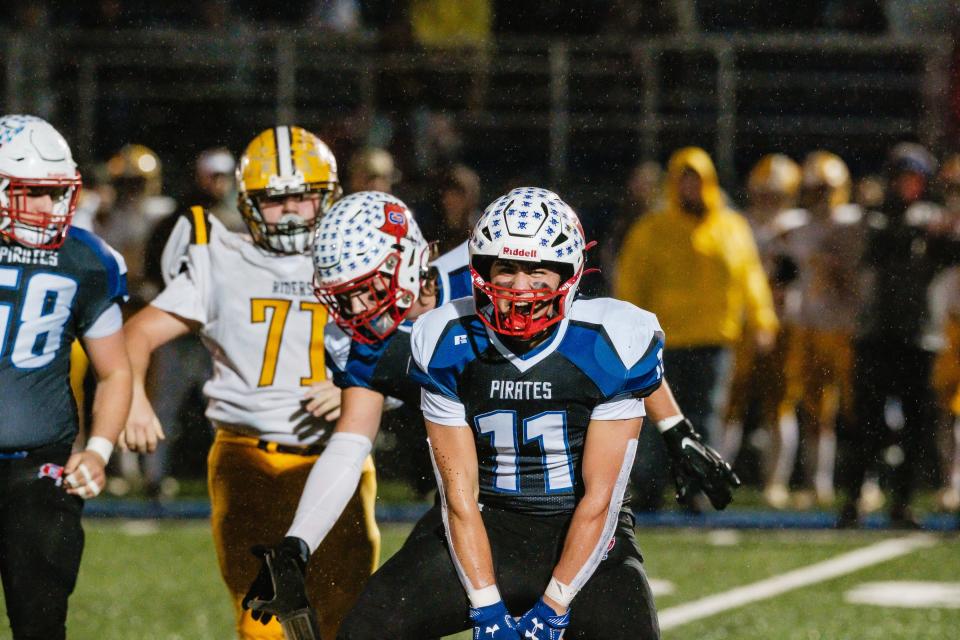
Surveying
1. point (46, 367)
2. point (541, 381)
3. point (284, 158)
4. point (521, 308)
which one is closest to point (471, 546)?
point (541, 381)

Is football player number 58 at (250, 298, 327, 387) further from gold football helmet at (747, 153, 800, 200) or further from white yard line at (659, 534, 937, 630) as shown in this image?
gold football helmet at (747, 153, 800, 200)

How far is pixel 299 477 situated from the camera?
14.9 feet

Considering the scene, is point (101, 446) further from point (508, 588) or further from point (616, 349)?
point (616, 349)

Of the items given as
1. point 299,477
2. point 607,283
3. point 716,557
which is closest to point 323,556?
point 299,477

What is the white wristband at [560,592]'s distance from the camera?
3682mm

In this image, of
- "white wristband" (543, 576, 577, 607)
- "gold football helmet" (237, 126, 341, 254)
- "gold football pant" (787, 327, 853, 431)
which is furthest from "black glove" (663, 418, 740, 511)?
"gold football pant" (787, 327, 853, 431)

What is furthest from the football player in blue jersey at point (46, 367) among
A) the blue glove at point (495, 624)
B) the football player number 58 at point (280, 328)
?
the blue glove at point (495, 624)

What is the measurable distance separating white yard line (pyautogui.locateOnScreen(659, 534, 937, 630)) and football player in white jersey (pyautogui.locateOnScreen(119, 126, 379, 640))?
192cm

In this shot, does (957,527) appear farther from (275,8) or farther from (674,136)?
(275,8)

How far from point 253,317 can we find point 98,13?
6.87m

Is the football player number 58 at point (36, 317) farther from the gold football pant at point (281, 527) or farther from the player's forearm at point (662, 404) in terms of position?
the player's forearm at point (662, 404)

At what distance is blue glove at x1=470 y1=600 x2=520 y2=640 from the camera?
3.67m

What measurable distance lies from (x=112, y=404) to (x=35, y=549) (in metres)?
0.45

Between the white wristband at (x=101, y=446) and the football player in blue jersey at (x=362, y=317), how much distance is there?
628 millimetres
